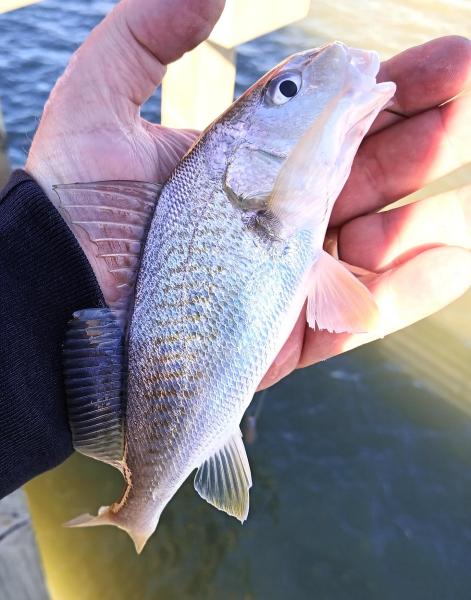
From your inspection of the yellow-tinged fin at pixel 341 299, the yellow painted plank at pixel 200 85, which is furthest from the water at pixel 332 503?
the yellow-tinged fin at pixel 341 299

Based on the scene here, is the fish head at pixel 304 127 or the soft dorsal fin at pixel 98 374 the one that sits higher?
the fish head at pixel 304 127

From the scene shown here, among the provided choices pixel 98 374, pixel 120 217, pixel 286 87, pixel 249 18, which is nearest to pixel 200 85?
pixel 249 18

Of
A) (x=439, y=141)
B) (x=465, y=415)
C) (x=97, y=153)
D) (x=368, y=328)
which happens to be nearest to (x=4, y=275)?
(x=97, y=153)

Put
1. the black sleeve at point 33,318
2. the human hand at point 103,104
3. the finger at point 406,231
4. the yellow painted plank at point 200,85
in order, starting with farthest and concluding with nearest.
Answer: the yellow painted plank at point 200,85 < the finger at point 406,231 < the human hand at point 103,104 < the black sleeve at point 33,318

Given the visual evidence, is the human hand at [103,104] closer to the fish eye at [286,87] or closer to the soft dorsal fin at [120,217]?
the soft dorsal fin at [120,217]

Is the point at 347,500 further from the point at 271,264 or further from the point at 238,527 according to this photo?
the point at 271,264

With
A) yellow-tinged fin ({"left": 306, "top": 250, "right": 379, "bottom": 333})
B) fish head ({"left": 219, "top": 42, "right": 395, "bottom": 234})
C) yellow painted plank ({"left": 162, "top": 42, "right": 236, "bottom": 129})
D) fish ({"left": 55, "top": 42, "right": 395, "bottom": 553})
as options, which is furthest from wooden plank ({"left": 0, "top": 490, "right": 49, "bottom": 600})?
yellow painted plank ({"left": 162, "top": 42, "right": 236, "bottom": 129})
